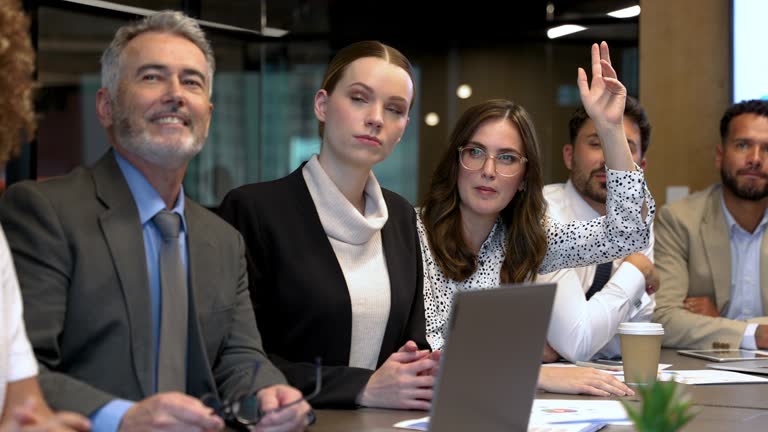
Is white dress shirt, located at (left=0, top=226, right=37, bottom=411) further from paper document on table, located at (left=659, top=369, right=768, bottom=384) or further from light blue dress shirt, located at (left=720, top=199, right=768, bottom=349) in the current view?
light blue dress shirt, located at (left=720, top=199, right=768, bottom=349)

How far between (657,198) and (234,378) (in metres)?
3.16

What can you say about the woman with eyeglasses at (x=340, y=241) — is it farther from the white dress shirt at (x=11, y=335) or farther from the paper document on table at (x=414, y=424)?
the white dress shirt at (x=11, y=335)

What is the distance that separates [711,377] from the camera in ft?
8.01

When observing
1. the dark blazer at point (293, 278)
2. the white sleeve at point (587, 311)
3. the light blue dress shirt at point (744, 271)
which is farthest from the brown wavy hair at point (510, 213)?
the light blue dress shirt at point (744, 271)

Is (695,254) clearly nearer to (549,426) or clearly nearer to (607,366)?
(607,366)

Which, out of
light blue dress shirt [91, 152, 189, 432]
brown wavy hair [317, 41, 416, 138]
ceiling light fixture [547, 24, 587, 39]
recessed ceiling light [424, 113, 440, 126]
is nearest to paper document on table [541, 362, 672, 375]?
brown wavy hair [317, 41, 416, 138]

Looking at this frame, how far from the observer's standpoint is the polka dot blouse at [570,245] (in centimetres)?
252

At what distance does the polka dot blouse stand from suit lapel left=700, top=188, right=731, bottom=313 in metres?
1.20

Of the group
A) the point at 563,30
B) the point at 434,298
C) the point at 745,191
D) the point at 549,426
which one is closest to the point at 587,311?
the point at 434,298

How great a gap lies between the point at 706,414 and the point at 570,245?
852mm

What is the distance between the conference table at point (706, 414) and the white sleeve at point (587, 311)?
18.2 inches

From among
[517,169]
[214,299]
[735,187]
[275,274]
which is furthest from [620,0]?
[214,299]

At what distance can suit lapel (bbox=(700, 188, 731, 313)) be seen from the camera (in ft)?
12.2

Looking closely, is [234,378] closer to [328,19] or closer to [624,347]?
[624,347]
